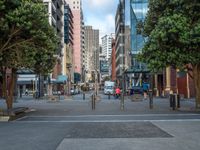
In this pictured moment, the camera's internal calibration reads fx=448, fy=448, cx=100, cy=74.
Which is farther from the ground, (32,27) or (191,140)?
(32,27)

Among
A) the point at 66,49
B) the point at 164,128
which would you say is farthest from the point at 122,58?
the point at 164,128

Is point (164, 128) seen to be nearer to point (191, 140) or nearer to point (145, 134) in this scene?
point (145, 134)

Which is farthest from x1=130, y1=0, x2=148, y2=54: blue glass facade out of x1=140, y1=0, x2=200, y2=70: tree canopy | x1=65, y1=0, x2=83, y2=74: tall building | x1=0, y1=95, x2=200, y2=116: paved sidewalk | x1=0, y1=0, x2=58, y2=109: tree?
x1=65, y1=0, x2=83, y2=74: tall building

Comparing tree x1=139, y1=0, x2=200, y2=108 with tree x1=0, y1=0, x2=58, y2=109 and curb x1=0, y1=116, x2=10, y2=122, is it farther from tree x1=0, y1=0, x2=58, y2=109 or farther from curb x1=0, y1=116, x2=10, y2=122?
curb x1=0, y1=116, x2=10, y2=122

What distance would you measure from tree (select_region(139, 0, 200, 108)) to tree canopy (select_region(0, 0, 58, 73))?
6.69m

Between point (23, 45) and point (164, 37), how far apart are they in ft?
29.2

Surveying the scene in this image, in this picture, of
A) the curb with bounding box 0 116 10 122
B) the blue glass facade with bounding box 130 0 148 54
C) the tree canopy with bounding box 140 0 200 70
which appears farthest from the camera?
the blue glass facade with bounding box 130 0 148 54

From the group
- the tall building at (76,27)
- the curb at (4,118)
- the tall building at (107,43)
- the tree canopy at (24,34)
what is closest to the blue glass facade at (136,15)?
the tall building at (107,43)

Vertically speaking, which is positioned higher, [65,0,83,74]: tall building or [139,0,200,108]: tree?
[65,0,83,74]: tall building

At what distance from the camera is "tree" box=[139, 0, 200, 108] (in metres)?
28.1

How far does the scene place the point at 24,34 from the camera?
82.8 ft

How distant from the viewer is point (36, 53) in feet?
89.8

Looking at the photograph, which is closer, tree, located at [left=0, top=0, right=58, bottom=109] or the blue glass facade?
tree, located at [left=0, top=0, right=58, bottom=109]

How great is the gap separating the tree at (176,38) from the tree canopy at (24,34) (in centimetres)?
669
